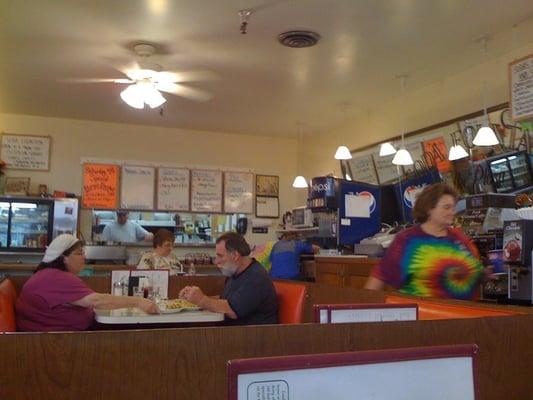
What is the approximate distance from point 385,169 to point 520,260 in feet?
12.7

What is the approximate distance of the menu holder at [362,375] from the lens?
927 mm

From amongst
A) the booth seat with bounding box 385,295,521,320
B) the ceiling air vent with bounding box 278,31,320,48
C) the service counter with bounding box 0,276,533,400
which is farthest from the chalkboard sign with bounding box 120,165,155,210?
the service counter with bounding box 0,276,533,400

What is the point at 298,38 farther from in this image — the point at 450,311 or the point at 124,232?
the point at 124,232

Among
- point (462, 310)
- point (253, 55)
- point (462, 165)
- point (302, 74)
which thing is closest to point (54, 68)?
point (253, 55)

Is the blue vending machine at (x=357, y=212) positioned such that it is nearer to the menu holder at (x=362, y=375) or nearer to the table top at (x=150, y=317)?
the table top at (x=150, y=317)

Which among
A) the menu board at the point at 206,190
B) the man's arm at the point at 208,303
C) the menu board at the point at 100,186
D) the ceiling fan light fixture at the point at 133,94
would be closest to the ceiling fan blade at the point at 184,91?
the ceiling fan light fixture at the point at 133,94

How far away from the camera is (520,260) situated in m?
3.36

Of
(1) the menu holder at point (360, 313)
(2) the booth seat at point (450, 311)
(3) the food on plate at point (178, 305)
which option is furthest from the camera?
(3) the food on plate at point (178, 305)

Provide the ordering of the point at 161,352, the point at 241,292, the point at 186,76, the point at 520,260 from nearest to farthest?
the point at 161,352 → the point at 520,260 → the point at 241,292 → the point at 186,76

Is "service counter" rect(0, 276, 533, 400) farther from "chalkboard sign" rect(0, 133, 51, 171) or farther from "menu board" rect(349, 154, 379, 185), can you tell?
"chalkboard sign" rect(0, 133, 51, 171)

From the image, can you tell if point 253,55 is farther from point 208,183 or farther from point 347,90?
point 208,183

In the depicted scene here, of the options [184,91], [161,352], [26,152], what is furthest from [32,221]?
[161,352]

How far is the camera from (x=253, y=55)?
554cm

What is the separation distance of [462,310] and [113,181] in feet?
22.9
